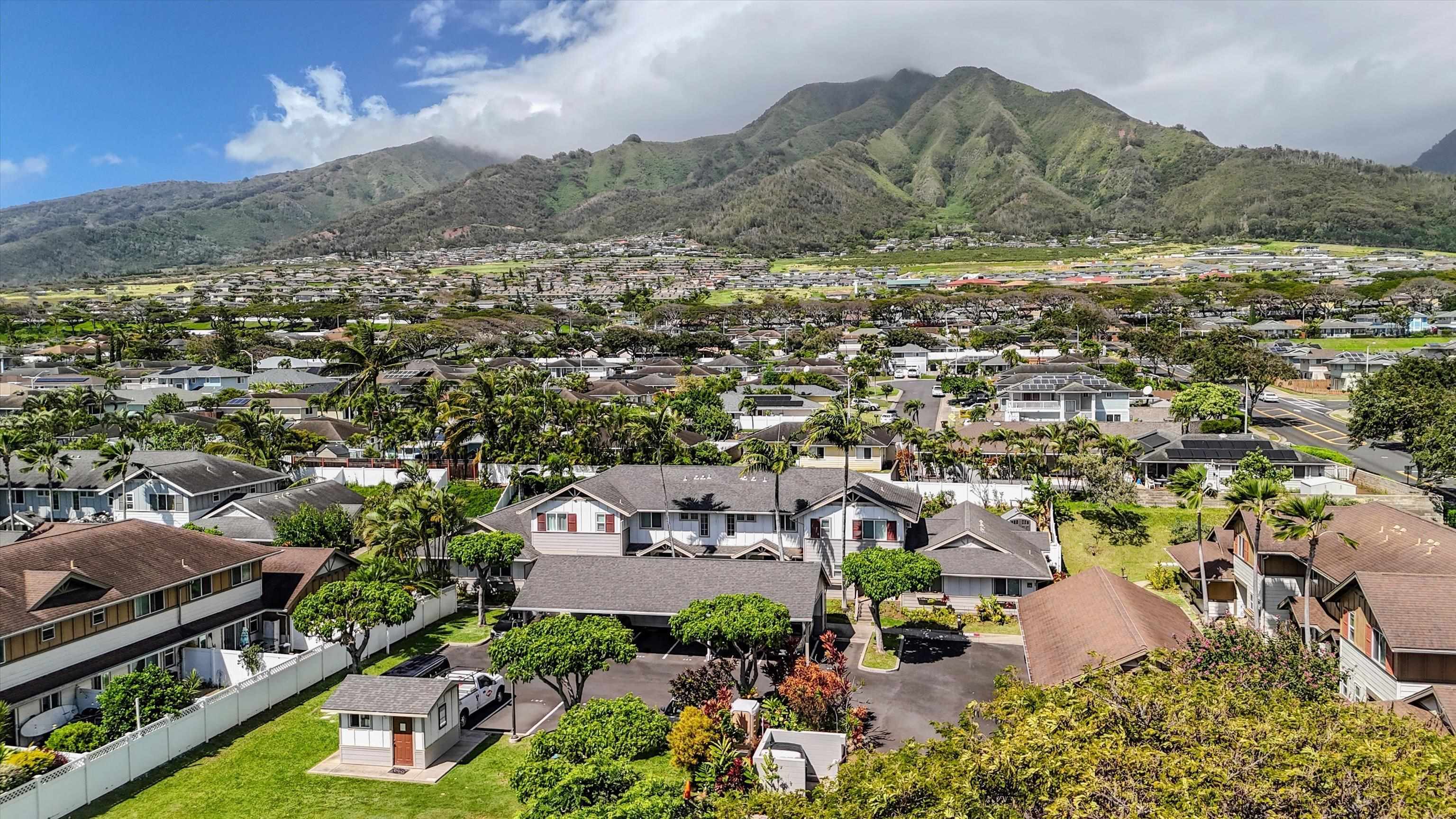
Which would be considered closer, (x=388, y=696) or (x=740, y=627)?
(x=388, y=696)

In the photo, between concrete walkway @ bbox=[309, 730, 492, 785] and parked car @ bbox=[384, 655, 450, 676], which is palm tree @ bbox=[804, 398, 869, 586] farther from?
concrete walkway @ bbox=[309, 730, 492, 785]

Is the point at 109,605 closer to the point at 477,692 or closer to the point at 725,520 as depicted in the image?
the point at 477,692

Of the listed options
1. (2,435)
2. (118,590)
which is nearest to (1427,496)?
(118,590)

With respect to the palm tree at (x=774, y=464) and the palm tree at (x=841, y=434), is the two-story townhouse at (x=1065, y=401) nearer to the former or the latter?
the palm tree at (x=841, y=434)

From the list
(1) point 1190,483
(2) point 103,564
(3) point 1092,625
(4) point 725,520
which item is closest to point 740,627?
(3) point 1092,625

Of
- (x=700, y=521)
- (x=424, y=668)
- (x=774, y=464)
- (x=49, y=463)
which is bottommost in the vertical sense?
(x=424, y=668)
